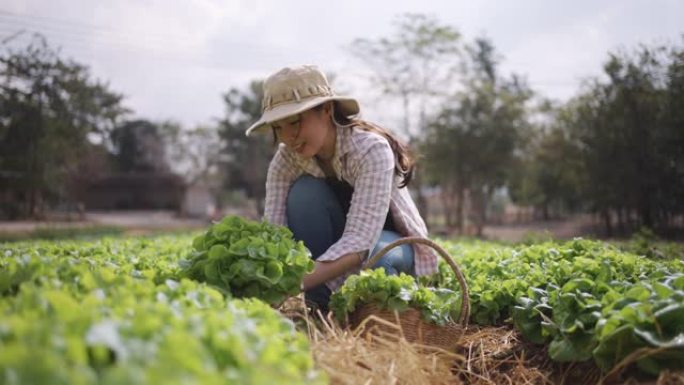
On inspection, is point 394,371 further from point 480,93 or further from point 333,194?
point 480,93

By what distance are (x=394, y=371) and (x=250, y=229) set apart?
1.06 m

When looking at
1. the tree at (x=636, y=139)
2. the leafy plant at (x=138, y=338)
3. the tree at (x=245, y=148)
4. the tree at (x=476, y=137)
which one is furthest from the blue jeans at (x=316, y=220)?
the tree at (x=245, y=148)

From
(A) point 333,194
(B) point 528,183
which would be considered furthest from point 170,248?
(B) point 528,183

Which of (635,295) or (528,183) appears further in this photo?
(528,183)

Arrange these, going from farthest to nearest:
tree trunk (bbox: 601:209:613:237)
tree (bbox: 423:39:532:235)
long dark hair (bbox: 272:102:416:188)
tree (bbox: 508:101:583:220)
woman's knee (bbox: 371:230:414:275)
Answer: tree (bbox: 423:39:532:235) → tree (bbox: 508:101:583:220) → tree trunk (bbox: 601:209:613:237) → long dark hair (bbox: 272:102:416:188) → woman's knee (bbox: 371:230:414:275)

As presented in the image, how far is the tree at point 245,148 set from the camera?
36.9m

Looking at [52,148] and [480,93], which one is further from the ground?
[480,93]

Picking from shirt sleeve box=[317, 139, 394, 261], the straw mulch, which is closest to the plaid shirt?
shirt sleeve box=[317, 139, 394, 261]

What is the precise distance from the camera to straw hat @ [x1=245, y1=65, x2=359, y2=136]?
326cm

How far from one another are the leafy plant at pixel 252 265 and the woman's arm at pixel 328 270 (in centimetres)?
20

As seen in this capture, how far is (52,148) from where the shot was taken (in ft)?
64.5

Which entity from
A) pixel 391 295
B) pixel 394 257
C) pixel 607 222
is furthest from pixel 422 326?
pixel 607 222

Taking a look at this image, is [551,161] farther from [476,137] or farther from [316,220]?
[316,220]

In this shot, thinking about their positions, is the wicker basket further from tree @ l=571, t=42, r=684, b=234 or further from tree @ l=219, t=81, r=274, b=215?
tree @ l=219, t=81, r=274, b=215
